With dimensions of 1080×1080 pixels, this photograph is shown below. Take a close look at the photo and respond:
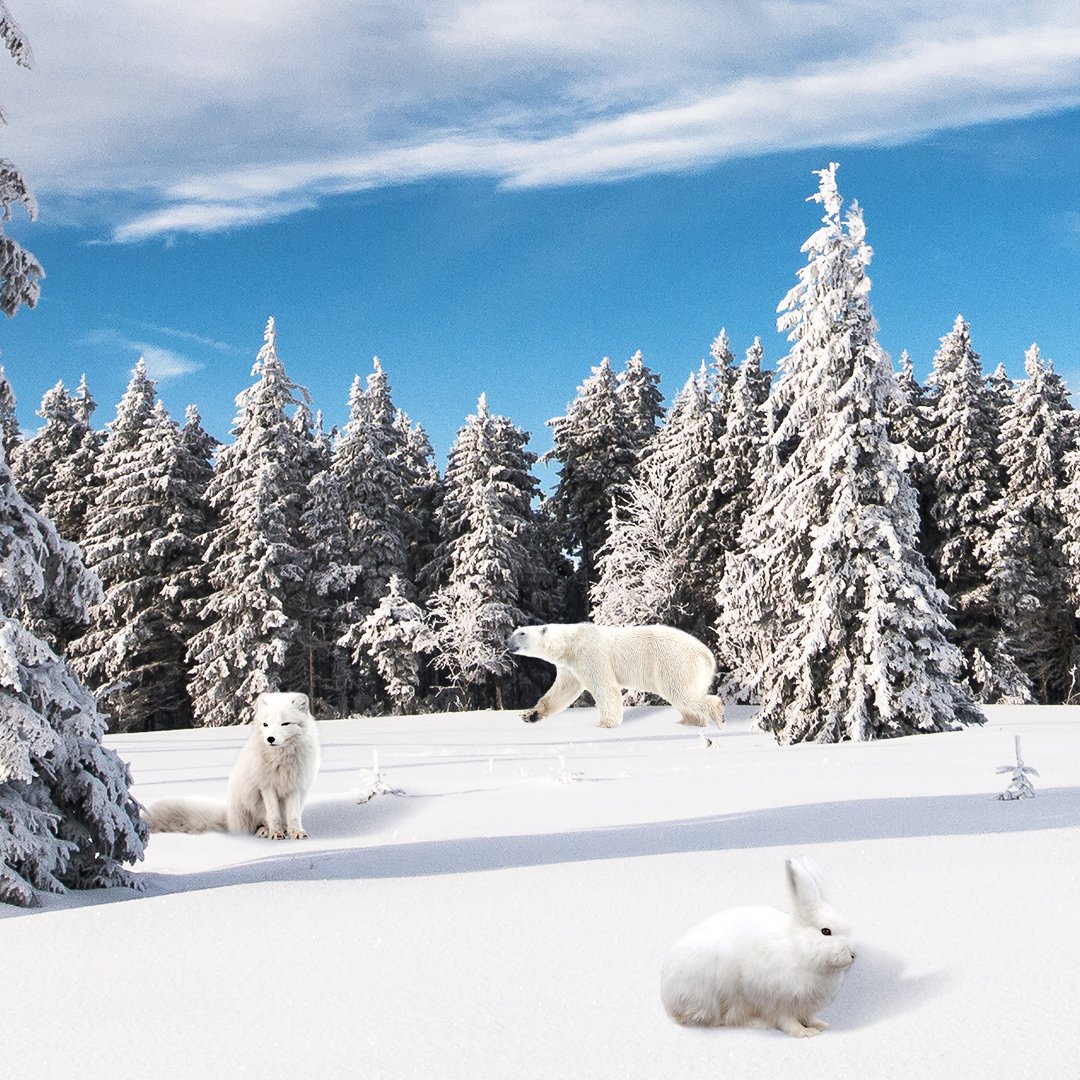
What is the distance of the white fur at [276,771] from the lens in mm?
8008

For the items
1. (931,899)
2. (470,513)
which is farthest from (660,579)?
(931,899)

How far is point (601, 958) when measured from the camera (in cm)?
405

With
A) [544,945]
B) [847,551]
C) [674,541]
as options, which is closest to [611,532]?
[674,541]

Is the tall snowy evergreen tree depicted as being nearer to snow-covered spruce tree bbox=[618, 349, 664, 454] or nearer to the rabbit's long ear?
snow-covered spruce tree bbox=[618, 349, 664, 454]

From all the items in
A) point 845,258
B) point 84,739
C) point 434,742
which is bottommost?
point 434,742

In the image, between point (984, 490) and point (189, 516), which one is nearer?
point (984, 490)

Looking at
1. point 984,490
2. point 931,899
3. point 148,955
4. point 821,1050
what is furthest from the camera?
point 984,490

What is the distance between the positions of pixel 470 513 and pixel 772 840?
32.3 metres

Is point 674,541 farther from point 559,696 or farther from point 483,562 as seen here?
point 559,696

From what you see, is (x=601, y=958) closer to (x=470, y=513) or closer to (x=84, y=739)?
(x=84, y=739)

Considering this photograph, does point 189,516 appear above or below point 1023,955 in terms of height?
above

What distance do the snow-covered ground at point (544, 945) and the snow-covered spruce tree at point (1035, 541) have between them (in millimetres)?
25947

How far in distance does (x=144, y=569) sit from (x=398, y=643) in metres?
8.72

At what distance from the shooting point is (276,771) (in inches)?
317
